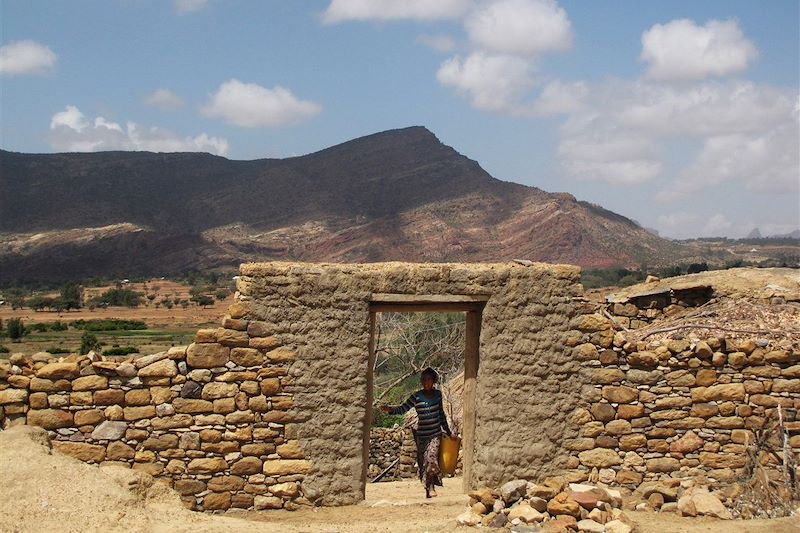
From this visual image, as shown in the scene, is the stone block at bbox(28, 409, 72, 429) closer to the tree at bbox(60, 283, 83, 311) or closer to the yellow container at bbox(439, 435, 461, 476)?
the yellow container at bbox(439, 435, 461, 476)

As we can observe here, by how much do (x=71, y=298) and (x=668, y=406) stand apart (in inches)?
1623

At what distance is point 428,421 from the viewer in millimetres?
8031

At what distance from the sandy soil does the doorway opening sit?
2.04 feet

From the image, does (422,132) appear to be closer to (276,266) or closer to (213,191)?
(213,191)

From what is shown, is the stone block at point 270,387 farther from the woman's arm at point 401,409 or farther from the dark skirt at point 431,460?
the dark skirt at point 431,460

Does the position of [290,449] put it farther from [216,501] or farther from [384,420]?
[384,420]

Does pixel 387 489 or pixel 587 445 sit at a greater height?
pixel 587 445

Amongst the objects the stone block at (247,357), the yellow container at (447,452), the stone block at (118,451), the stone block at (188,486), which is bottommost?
the stone block at (188,486)

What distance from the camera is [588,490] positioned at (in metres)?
6.75

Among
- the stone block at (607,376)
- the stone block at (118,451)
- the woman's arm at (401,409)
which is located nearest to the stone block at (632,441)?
the stone block at (607,376)

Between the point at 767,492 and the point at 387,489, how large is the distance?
Result: 419 centimetres

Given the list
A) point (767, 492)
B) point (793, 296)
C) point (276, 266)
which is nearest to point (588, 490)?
point (767, 492)

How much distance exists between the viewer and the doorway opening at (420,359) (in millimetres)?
7438

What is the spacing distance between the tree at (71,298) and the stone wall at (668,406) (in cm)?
3971
